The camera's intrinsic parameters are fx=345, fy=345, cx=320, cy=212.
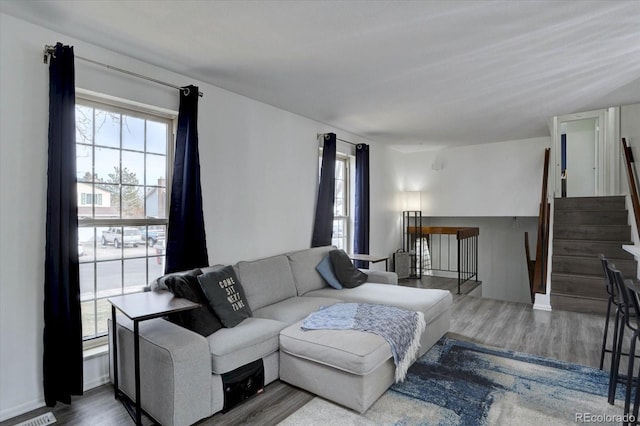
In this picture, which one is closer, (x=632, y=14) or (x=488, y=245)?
(x=632, y=14)

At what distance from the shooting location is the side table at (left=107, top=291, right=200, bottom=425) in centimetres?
197

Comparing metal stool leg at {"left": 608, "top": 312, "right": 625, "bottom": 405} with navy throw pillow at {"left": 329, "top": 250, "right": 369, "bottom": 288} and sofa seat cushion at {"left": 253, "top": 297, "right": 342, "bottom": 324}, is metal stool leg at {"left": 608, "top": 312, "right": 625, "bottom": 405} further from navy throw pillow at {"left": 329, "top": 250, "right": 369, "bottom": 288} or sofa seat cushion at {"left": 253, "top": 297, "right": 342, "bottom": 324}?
navy throw pillow at {"left": 329, "top": 250, "right": 369, "bottom": 288}

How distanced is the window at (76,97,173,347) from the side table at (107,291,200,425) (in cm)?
43

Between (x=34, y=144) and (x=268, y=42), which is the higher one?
(x=268, y=42)

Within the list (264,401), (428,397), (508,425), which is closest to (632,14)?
(508,425)

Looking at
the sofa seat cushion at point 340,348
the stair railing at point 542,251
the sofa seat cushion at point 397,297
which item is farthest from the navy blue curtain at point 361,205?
the sofa seat cushion at point 340,348

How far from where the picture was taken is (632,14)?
2152 millimetres

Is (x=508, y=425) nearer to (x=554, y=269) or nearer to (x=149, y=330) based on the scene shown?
(x=149, y=330)

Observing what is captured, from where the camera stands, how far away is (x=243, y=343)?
91.4 inches

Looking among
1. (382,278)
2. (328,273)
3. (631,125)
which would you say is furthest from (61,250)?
(631,125)

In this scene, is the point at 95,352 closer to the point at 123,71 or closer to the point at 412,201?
the point at 123,71

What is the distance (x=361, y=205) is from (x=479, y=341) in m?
2.48

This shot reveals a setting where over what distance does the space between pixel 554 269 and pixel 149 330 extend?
4953 millimetres

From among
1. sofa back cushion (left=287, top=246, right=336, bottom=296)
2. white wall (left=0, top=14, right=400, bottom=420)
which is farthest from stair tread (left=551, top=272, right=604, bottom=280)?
white wall (left=0, top=14, right=400, bottom=420)
